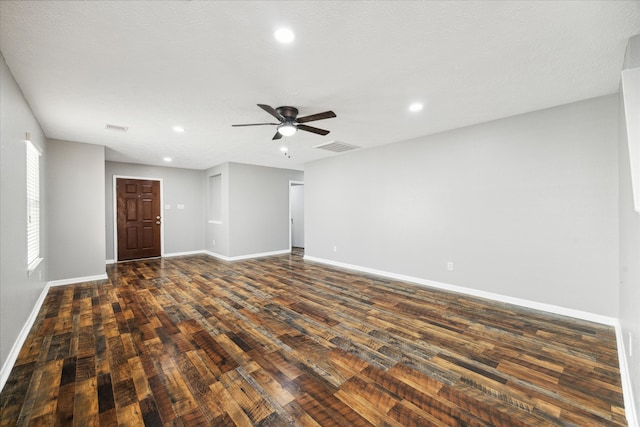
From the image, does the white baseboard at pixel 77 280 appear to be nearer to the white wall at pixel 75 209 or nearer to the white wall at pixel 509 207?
the white wall at pixel 75 209

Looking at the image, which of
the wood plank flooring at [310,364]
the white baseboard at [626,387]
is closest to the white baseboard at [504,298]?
the wood plank flooring at [310,364]

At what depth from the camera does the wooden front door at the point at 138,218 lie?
663 cm

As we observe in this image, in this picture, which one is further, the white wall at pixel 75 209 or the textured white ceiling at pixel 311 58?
the white wall at pixel 75 209

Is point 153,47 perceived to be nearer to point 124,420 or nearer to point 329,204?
point 124,420

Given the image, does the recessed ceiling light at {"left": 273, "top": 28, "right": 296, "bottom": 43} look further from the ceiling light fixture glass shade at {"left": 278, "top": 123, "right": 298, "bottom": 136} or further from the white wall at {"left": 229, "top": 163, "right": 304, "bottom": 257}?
the white wall at {"left": 229, "top": 163, "right": 304, "bottom": 257}

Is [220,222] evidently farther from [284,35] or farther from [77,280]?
[284,35]

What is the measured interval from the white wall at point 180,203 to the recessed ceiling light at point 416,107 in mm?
6510

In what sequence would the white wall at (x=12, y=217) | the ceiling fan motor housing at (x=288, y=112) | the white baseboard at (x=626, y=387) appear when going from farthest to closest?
the ceiling fan motor housing at (x=288, y=112), the white wall at (x=12, y=217), the white baseboard at (x=626, y=387)

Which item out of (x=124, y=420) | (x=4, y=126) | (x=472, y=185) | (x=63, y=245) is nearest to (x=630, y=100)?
(x=472, y=185)

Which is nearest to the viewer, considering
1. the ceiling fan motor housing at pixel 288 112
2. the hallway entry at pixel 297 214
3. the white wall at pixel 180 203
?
the ceiling fan motor housing at pixel 288 112

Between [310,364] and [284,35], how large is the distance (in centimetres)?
253

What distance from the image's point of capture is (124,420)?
1590 mm

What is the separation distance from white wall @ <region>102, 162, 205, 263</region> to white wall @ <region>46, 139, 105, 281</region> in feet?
6.62

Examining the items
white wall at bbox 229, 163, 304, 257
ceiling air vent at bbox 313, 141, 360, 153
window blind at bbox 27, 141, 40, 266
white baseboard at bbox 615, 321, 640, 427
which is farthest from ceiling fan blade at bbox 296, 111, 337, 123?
white wall at bbox 229, 163, 304, 257
